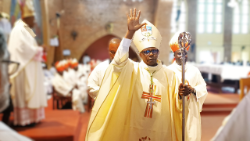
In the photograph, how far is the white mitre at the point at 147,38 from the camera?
5.08 ft

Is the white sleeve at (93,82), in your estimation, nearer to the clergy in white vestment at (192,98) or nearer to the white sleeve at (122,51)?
the white sleeve at (122,51)

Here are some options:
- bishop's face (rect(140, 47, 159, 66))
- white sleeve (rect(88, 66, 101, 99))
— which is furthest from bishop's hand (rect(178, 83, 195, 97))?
white sleeve (rect(88, 66, 101, 99))

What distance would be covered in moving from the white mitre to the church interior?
9 cm

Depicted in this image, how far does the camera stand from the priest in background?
1.52 m

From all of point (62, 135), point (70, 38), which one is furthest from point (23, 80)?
point (70, 38)

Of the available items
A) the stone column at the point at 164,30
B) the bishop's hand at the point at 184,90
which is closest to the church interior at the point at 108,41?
the stone column at the point at 164,30

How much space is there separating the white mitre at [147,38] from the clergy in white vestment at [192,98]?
0.50ft

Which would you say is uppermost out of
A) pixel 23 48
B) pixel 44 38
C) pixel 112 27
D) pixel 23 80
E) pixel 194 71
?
pixel 112 27

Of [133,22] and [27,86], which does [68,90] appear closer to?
[27,86]

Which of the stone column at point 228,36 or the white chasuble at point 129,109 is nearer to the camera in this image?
the white chasuble at point 129,109

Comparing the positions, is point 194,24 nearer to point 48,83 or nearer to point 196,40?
point 196,40

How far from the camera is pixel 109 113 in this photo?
151cm

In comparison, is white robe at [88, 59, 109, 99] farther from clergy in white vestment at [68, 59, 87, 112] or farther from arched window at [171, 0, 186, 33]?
clergy in white vestment at [68, 59, 87, 112]

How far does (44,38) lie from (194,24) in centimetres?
1228
